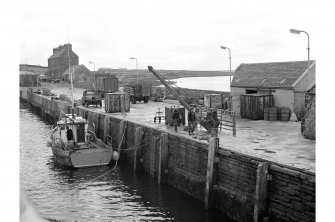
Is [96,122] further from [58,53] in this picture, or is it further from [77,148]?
[58,53]

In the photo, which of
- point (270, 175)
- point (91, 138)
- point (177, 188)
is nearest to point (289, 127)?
point (177, 188)

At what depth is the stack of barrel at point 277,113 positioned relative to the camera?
24344mm

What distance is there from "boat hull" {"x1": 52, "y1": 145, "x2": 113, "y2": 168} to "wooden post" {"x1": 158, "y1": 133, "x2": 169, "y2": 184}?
513cm

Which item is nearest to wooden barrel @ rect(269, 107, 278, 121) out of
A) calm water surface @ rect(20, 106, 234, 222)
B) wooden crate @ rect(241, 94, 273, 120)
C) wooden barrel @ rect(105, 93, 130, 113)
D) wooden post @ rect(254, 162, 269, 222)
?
wooden crate @ rect(241, 94, 273, 120)

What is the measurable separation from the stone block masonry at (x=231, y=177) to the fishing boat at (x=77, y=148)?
4.82ft

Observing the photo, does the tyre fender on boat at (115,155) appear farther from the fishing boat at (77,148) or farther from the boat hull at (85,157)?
the boat hull at (85,157)

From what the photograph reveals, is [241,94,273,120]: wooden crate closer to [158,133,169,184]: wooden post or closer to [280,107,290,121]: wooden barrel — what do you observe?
[280,107,290,121]: wooden barrel

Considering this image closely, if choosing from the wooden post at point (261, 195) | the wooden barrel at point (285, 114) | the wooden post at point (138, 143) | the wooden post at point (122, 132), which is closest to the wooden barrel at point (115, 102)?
the wooden post at point (122, 132)

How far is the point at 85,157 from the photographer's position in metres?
23.3

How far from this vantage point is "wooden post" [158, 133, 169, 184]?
65.1 feet

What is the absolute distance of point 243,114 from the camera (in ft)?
86.8

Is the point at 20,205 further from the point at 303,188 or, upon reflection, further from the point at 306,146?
the point at 306,146

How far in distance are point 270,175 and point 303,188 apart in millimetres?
1344
